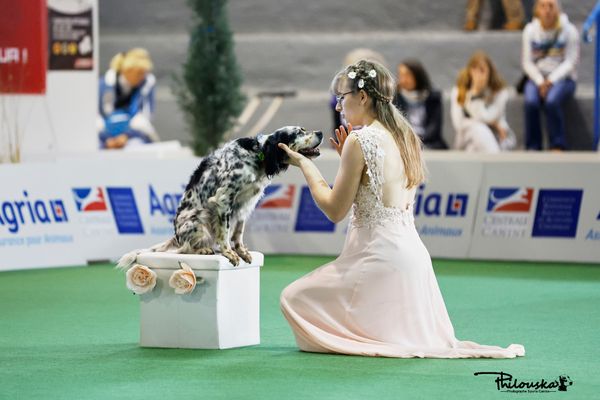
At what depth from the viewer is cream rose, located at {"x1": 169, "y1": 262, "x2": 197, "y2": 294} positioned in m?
6.48

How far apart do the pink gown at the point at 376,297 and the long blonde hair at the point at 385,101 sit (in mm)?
92

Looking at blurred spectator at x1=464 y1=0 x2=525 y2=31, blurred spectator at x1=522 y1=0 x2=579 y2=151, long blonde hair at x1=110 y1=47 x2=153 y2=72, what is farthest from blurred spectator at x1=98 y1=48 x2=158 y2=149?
blurred spectator at x1=522 y1=0 x2=579 y2=151

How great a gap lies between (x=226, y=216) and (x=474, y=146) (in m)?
7.72

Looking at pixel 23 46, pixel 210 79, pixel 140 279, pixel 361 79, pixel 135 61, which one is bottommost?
pixel 140 279

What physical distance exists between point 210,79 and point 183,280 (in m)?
5.54

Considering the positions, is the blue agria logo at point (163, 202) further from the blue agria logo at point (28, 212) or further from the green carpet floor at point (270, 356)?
the green carpet floor at point (270, 356)

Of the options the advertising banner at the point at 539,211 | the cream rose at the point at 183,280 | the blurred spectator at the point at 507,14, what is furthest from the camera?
the blurred spectator at the point at 507,14

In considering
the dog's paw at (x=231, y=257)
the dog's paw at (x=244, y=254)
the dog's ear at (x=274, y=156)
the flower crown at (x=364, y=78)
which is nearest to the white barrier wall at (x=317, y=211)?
the dog's paw at (x=244, y=254)

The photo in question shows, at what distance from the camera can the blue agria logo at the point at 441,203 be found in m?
11.0

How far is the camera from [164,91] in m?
17.3

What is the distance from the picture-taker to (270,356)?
640cm

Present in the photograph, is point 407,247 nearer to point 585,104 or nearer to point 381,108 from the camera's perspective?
point 381,108

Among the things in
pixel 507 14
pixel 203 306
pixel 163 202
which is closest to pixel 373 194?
pixel 203 306

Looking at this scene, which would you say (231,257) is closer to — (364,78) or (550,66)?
(364,78)
